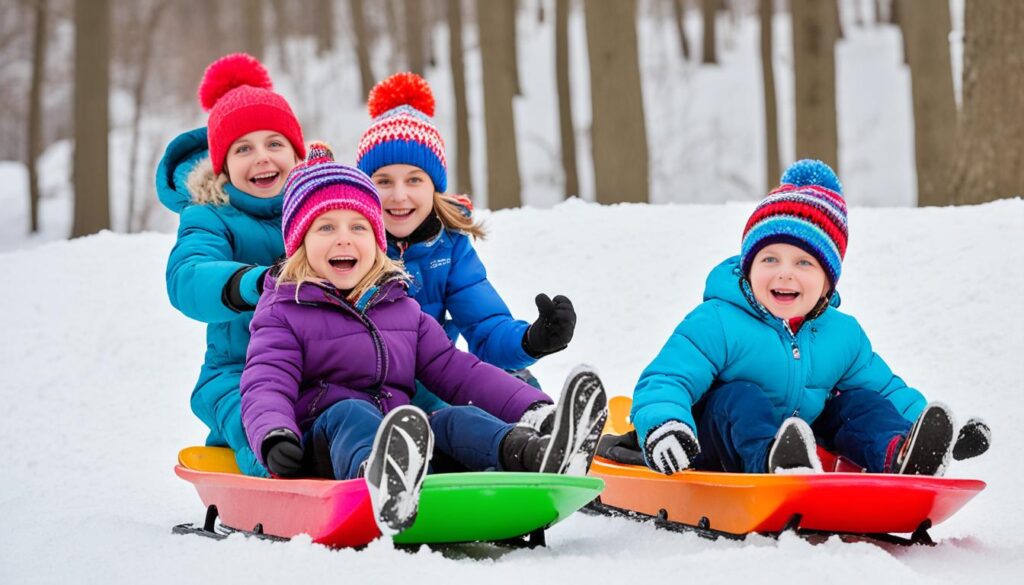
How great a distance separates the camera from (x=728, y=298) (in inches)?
157

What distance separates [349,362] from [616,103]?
672 cm

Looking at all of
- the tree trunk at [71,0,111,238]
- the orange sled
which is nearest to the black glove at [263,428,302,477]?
the orange sled

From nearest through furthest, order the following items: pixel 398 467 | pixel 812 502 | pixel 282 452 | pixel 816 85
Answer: pixel 398 467 → pixel 282 452 → pixel 812 502 → pixel 816 85

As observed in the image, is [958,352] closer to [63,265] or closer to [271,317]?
[271,317]

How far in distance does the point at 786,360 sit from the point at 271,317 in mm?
1644

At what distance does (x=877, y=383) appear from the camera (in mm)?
4098

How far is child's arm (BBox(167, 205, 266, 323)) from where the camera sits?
398 cm

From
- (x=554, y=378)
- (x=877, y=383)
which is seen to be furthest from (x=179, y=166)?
(x=877, y=383)

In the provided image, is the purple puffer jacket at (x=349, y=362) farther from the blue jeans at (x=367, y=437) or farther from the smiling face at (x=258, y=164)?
the smiling face at (x=258, y=164)

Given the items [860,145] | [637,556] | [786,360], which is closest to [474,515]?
[637,556]

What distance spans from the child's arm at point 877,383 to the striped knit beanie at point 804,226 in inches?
11.8

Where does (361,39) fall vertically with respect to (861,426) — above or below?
above


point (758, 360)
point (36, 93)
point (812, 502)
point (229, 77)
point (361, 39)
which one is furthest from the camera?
point (361, 39)

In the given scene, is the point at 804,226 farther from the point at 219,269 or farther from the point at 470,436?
the point at 219,269
